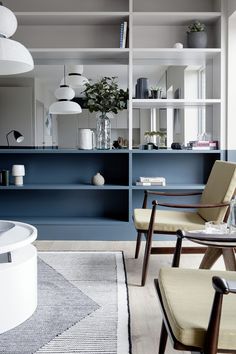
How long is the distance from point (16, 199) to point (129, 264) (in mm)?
1485

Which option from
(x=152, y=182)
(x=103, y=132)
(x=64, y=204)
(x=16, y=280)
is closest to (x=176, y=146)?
(x=152, y=182)

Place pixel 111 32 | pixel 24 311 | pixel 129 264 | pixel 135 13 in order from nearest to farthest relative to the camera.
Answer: pixel 24 311 < pixel 129 264 < pixel 135 13 < pixel 111 32

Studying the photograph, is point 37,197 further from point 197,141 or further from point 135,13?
point 135,13

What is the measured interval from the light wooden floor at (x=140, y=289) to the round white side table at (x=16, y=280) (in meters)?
0.53

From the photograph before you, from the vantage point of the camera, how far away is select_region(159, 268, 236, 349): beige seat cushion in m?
1.18

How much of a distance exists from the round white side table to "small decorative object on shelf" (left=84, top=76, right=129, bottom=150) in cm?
195

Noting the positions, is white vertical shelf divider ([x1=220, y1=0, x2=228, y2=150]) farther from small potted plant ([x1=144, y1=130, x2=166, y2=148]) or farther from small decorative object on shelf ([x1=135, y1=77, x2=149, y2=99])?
small decorative object on shelf ([x1=135, y1=77, x2=149, y2=99])

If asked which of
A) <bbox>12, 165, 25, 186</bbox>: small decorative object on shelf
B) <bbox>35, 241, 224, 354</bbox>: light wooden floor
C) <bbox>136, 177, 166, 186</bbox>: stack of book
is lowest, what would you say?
<bbox>35, 241, 224, 354</bbox>: light wooden floor

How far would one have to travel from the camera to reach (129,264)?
10.1 feet

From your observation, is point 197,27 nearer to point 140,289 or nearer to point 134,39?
point 134,39

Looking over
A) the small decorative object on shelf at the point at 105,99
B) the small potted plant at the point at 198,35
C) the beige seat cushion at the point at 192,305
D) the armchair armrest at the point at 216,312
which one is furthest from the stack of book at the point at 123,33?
the armchair armrest at the point at 216,312

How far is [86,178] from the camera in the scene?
13.2 feet

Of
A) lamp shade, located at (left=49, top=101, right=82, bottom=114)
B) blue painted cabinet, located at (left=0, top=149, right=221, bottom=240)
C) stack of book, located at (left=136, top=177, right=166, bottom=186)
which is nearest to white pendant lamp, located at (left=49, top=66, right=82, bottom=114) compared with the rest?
lamp shade, located at (left=49, top=101, right=82, bottom=114)

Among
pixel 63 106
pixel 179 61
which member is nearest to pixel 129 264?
pixel 63 106
